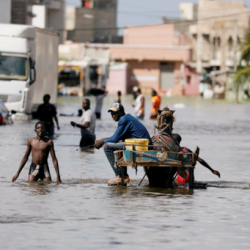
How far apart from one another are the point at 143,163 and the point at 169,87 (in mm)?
72790

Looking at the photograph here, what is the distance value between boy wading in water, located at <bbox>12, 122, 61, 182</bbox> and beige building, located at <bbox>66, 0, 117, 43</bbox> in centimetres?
8895

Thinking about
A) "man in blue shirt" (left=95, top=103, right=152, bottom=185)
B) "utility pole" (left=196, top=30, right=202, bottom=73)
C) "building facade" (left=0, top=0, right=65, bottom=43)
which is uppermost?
"building facade" (left=0, top=0, right=65, bottom=43)

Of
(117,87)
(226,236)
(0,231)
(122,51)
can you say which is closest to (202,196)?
(226,236)

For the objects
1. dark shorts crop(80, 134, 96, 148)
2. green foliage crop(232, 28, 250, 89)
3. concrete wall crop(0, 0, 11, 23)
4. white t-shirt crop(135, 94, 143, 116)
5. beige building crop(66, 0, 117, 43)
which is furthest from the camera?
beige building crop(66, 0, 117, 43)

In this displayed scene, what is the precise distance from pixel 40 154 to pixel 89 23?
94.6 meters

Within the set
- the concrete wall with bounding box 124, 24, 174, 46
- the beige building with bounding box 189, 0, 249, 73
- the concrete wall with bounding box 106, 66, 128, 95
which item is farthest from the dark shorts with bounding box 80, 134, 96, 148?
the concrete wall with bounding box 124, 24, 174, 46

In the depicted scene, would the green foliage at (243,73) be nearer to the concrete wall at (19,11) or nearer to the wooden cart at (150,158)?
the concrete wall at (19,11)

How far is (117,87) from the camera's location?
77.4 metres

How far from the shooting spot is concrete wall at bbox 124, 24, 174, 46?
289 feet

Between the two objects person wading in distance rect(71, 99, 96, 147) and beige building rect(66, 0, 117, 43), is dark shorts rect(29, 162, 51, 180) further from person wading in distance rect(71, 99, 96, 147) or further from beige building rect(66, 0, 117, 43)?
beige building rect(66, 0, 117, 43)

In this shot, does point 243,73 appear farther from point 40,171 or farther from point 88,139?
point 40,171

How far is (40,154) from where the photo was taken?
413 inches

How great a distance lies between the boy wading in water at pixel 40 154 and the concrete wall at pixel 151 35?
256ft

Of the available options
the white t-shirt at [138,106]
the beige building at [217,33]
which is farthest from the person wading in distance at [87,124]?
the beige building at [217,33]
